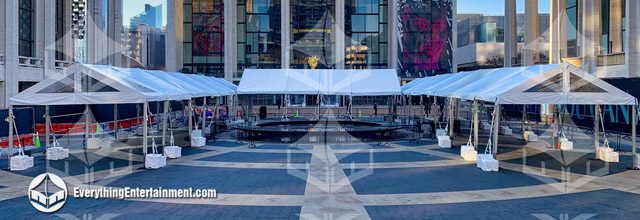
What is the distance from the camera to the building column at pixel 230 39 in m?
56.7

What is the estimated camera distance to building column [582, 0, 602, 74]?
31188 millimetres

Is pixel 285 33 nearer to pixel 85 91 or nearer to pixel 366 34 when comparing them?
pixel 366 34

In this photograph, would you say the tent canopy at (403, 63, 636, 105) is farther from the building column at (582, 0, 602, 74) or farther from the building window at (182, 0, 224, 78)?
the building window at (182, 0, 224, 78)

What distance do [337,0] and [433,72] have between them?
15.7m

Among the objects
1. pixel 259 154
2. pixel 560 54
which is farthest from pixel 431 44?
pixel 259 154

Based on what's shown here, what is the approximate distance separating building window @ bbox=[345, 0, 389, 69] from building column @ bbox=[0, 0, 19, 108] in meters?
38.1

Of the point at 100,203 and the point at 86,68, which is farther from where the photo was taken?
the point at 86,68

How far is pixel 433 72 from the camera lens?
59219mm

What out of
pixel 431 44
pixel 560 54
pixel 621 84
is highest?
pixel 431 44

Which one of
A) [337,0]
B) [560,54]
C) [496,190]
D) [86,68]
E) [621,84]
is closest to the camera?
[496,190]

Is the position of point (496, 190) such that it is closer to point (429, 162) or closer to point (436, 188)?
point (436, 188)

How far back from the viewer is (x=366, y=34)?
60.6m

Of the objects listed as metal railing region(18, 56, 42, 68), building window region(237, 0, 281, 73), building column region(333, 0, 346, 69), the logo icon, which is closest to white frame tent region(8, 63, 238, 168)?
the logo icon

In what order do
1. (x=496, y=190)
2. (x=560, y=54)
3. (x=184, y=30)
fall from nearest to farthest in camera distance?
(x=496, y=190)
(x=560, y=54)
(x=184, y=30)
